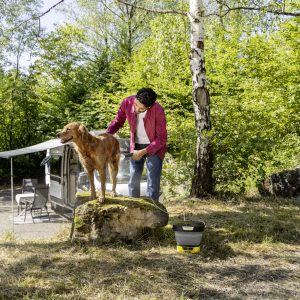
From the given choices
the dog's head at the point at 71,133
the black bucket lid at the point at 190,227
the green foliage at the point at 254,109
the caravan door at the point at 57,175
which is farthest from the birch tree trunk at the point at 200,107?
the caravan door at the point at 57,175

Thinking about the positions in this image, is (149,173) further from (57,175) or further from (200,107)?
(57,175)

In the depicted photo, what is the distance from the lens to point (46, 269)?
3.72 metres

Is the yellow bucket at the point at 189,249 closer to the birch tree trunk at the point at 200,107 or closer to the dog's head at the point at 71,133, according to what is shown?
the dog's head at the point at 71,133

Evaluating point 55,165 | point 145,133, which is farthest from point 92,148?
point 55,165

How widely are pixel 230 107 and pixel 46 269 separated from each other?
630 cm

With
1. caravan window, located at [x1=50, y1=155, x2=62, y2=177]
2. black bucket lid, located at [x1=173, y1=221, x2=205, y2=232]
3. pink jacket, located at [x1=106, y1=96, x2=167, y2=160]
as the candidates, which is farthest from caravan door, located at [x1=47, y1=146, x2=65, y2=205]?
black bucket lid, located at [x1=173, y1=221, x2=205, y2=232]

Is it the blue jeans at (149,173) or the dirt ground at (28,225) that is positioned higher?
the blue jeans at (149,173)

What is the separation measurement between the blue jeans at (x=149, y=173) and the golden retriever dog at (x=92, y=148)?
33 cm

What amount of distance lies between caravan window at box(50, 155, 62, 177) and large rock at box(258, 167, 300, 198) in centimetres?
583

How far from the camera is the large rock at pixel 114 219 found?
448 centimetres

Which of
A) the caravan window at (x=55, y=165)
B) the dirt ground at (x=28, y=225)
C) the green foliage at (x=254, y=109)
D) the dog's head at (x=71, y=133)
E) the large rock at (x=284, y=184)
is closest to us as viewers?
the dog's head at (x=71, y=133)

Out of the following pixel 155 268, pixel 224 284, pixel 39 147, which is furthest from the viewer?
pixel 39 147

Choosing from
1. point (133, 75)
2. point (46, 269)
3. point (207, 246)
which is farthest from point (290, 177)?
point (133, 75)

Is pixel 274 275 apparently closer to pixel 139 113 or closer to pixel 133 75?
pixel 139 113
